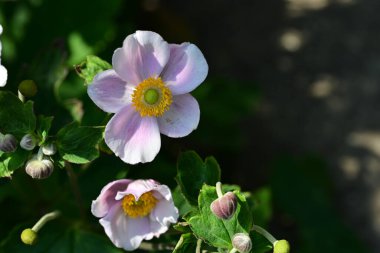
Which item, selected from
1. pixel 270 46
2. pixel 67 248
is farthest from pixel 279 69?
pixel 67 248

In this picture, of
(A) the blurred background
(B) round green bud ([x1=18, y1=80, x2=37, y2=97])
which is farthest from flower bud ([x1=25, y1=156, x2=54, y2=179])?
(A) the blurred background

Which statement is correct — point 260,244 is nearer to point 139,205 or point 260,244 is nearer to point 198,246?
point 198,246

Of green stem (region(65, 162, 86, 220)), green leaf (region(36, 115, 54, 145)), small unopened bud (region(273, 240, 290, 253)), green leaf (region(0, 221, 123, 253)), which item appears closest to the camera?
small unopened bud (region(273, 240, 290, 253))

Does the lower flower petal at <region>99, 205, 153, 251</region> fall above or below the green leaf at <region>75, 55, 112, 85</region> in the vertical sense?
below

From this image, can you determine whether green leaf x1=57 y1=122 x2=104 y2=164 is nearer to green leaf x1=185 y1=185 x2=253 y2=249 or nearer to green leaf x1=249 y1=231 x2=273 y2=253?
green leaf x1=185 y1=185 x2=253 y2=249

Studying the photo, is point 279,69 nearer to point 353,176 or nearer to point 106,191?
point 353,176

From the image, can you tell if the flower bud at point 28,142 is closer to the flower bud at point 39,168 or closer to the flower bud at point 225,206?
the flower bud at point 39,168
